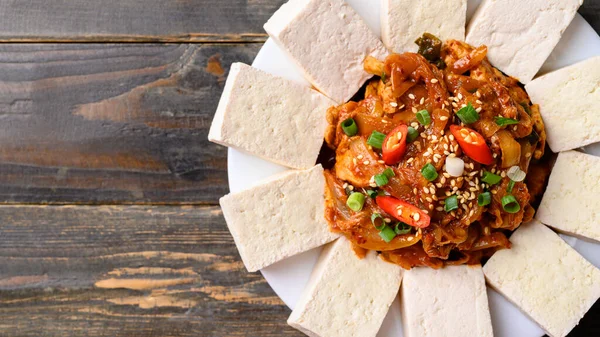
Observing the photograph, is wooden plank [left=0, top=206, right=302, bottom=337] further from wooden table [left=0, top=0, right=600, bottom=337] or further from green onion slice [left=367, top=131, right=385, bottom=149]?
green onion slice [left=367, top=131, right=385, bottom=149]

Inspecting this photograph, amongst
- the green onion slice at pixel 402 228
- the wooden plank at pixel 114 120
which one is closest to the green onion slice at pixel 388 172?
the green onion slice at pixel 402 228

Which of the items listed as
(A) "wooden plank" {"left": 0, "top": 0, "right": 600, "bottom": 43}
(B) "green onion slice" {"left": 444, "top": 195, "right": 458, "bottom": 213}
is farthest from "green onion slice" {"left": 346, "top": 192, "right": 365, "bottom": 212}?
(A) "wooden plank" {"left": 0, "top": 0, "right": 600, "bottom": 43}

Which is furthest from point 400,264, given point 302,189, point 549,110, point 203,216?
point 203,216

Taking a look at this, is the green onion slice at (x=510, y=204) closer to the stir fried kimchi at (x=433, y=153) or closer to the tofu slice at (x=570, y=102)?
the stir fried kimchi at (x=433, y=153)

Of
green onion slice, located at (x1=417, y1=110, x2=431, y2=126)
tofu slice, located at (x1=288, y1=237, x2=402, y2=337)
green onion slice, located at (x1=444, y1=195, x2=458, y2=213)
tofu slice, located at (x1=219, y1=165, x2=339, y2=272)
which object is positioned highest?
green onion slice, located at (x1=417, y1=110, x2=431, y2=126)

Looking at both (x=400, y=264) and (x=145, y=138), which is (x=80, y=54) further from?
(x=400, y=264)

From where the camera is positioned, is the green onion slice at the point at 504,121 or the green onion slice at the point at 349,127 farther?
the green onion slice at the point at 349,127

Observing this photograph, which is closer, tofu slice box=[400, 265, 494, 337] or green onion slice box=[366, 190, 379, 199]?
green onion slice box=[366, 190, 379, 199]
